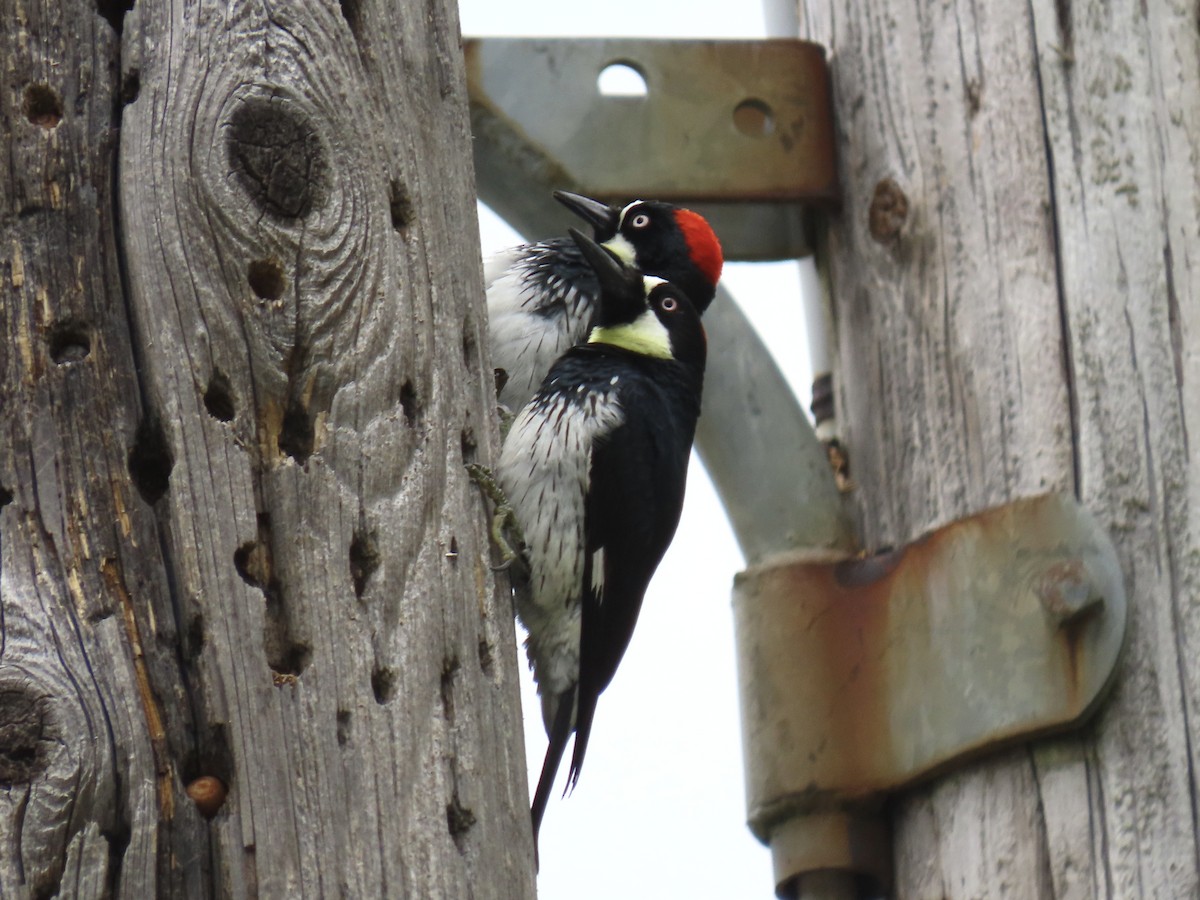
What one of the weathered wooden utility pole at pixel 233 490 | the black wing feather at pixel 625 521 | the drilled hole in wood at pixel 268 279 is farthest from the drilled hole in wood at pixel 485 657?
the black wing feather at pixel 625 521

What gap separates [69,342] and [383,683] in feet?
1.81

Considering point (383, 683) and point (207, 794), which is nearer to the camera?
point (207, 794)

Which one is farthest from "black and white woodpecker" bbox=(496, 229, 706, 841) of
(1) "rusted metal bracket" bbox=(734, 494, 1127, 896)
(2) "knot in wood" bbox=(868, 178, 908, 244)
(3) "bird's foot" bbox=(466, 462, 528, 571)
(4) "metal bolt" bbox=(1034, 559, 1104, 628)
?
(4) "metal bolt" bbox=(1034, 559, 1104, 628)

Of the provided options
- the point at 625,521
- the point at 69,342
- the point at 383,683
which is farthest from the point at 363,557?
the point at 625,521

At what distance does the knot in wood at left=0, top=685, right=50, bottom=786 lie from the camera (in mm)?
2164

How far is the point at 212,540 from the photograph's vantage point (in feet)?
7.52

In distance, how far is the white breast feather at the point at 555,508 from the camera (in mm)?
3480

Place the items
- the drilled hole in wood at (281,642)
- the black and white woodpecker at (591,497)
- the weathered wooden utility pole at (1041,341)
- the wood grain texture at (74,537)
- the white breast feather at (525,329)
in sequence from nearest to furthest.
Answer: the wood grain texture at (74,537)
the drilled hole in wood at (281,642)
the weathered wooden utility pole at (1041,341)
the black and white woodpecker at (591,497)
the white breast feather at (525,329)

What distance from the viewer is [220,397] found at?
2391mm

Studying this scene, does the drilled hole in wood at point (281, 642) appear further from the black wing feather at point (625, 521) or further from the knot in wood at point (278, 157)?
the black wing feather at point (625, 521)

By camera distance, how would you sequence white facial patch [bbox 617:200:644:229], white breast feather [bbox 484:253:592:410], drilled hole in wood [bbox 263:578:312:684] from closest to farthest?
1. drilled hole in wood [bbox 263:578:312:684]
2. white breast feather [bbox 484:253:592:410]
3. white facial patch [bbox 617:200:644:229]

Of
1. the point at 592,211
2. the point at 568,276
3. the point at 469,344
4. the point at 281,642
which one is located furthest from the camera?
the point at 568,276

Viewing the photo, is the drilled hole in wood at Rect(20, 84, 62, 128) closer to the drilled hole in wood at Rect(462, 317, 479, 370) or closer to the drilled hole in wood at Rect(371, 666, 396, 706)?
the drilled hole in wood at Rect(462, 317, 479, 370)

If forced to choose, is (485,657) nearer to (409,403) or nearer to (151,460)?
(409,403)
